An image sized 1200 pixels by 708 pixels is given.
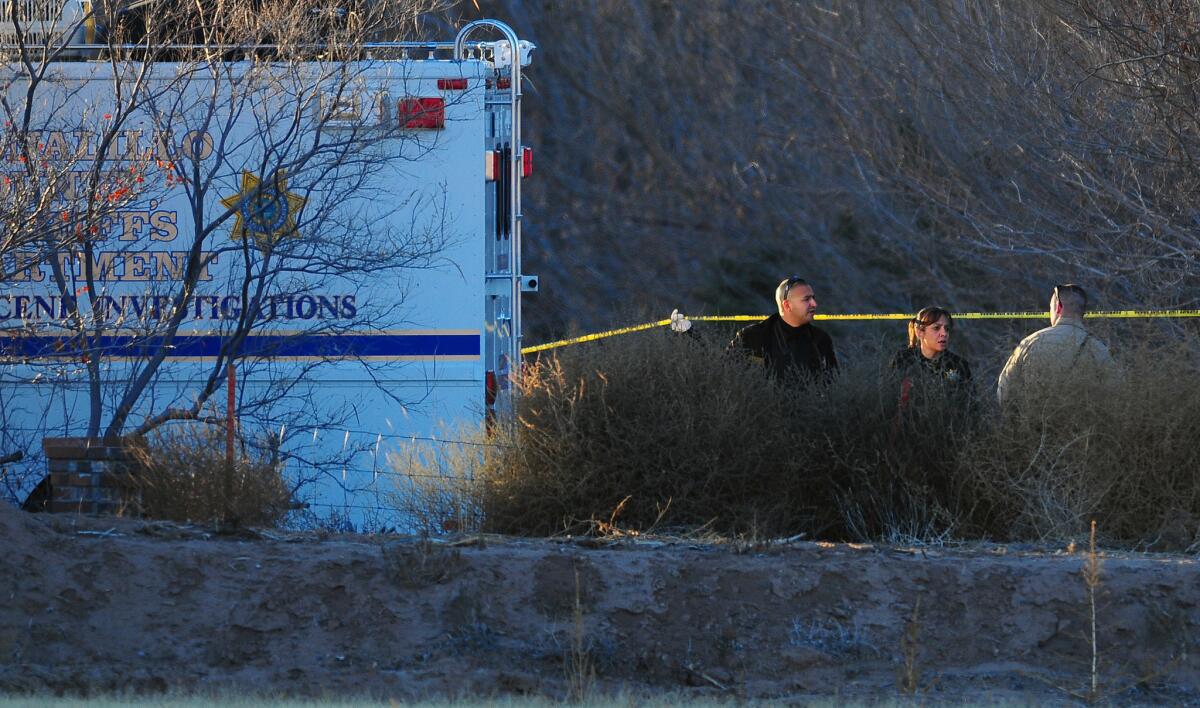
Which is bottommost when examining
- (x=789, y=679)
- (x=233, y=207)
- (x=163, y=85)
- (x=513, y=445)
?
(x=789, y=679)

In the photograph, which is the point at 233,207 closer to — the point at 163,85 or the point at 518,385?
the point at 163,85

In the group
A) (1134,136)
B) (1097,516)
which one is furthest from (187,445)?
(1134,136)

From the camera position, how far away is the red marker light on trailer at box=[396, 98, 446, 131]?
9.91 metres

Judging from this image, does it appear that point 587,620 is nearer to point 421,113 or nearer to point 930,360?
point 930,360

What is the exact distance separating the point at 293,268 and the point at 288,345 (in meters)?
0.45

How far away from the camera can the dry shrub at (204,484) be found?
28.1ft

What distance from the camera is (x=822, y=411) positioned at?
902cm

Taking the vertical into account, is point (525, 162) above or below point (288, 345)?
above

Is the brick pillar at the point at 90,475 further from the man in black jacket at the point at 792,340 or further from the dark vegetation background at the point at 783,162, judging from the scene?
the dark vegetation background at the point at 783,162

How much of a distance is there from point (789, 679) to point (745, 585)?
57 centimetres

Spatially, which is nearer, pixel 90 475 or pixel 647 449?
pixel 647 449

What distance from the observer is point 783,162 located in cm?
2358

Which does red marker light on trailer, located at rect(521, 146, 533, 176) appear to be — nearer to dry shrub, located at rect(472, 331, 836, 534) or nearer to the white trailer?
the white trailer

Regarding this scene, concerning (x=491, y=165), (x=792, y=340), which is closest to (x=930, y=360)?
(x=792, y=340)
